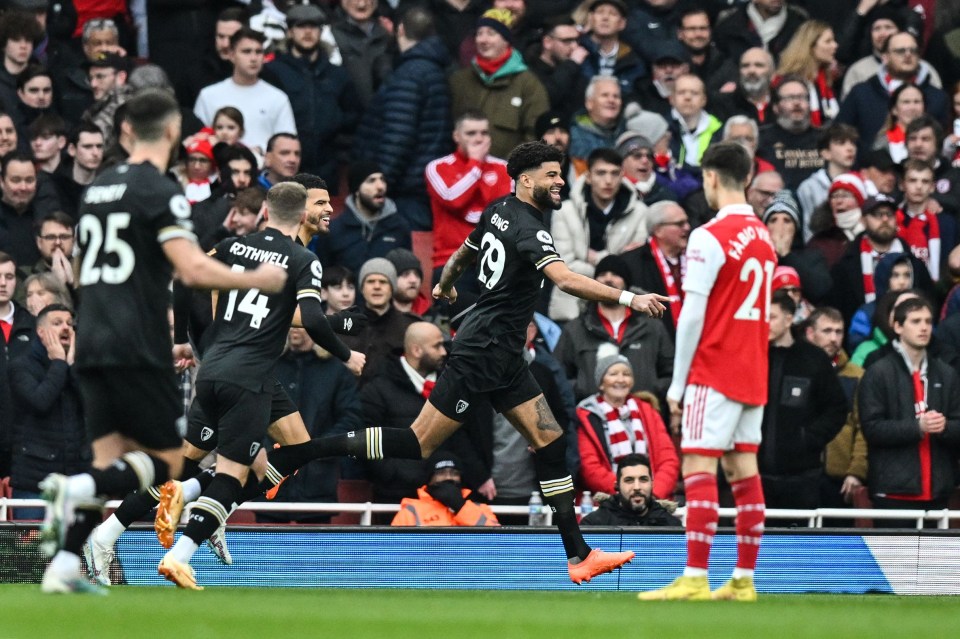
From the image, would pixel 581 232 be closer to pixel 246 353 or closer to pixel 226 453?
pixel 246 353

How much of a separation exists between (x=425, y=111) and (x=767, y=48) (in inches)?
173

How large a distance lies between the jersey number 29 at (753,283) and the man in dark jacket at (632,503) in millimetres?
2900

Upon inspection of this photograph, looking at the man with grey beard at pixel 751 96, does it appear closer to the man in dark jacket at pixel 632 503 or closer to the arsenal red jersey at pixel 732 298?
the man in dark jacket at pixel 632 503

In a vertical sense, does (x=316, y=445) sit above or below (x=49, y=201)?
below

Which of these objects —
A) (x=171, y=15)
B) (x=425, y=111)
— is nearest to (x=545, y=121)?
(x=425, y=111)

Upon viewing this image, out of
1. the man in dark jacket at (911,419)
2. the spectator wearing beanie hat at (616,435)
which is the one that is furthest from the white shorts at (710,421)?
the man in dark jacket at (911,419)

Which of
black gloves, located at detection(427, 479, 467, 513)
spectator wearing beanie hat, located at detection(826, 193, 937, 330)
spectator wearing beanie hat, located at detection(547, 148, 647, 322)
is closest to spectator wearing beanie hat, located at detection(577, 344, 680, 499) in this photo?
black gloves, located at detection(427, 479, 467, 513)

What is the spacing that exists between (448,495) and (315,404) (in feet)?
4.44

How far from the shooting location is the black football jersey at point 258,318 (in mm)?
10812

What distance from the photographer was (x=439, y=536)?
12.2m

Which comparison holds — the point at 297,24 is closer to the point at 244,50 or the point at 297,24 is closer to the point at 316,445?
the point at 244,50

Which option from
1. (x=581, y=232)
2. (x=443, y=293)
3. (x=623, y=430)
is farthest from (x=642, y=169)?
(x=443, y=293)

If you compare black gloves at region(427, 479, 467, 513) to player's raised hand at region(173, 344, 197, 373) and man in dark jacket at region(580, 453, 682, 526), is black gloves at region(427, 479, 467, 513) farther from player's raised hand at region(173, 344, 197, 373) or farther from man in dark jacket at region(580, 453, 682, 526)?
player's raised hand at region(173, 344, 197, 373)

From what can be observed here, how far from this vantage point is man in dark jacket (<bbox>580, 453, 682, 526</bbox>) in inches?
508
